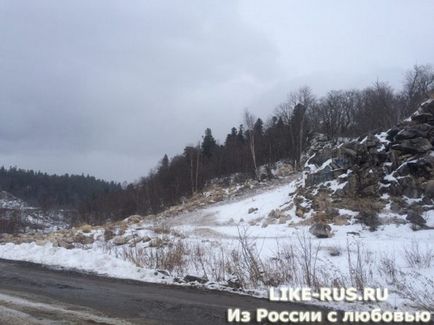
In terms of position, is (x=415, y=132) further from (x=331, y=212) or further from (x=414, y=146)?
(x=331, y=212)

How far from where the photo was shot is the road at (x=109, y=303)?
7992 millimetres

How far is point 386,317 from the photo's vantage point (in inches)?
303

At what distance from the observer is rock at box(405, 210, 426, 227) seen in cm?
2182

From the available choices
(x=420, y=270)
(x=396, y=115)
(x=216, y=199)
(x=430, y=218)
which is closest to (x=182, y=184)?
(x=216, y=199)

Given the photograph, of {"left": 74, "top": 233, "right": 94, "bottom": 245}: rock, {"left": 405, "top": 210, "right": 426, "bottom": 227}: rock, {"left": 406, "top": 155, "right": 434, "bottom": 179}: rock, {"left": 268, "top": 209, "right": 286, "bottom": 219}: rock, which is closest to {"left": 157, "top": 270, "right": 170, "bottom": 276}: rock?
{"left": 74, "top": 233, "right": 94, "bottom": 245}: rock

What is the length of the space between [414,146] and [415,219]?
786cm

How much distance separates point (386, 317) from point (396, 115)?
61.3 metres

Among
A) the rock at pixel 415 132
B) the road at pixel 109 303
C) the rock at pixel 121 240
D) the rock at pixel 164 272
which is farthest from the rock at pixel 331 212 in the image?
the road at pixel 109 303

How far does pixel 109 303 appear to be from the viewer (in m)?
9.41

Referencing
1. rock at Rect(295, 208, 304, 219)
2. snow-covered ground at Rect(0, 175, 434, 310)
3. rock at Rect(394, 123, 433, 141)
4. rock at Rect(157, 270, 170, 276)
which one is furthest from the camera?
rock at Rect(295, 208, 304, 219)

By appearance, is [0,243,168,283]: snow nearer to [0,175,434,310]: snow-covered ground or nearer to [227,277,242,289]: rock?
[0,175,434,310]: snow-covered ground

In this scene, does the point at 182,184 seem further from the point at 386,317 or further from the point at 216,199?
the point at 386,317

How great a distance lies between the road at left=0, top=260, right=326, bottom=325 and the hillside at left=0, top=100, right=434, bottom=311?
104cm

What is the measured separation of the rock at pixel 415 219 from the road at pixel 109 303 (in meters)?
14.5
